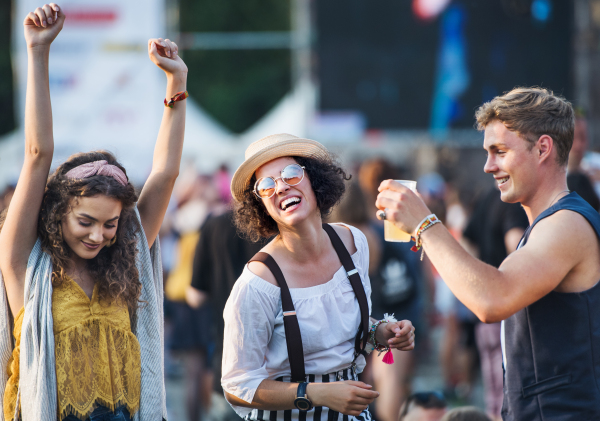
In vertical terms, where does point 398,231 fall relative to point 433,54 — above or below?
below

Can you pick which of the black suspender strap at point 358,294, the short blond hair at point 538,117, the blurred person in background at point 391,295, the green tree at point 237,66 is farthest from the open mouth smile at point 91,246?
the green tree at point 237,66

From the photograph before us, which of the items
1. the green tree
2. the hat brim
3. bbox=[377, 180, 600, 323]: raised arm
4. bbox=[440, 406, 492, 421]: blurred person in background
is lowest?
bbox=[440, 406, 492, 421]: blurred person in background

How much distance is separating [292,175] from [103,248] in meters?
0.80

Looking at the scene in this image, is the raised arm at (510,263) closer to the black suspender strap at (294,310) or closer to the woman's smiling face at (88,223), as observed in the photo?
the black suspender strap at (294,310)

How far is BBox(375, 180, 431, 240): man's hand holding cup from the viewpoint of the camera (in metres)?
2.20

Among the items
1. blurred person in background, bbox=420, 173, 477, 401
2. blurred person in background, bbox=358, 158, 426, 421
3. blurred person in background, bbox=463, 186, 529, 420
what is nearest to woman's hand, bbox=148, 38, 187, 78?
blurred person in background, bbox=358, 158, 426, 421

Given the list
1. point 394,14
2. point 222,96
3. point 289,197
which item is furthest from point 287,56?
point 289,197

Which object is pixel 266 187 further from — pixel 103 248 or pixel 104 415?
pixel 104 415

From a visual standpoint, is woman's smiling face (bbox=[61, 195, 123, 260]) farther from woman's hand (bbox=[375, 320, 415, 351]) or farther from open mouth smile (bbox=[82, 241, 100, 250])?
woman's hand (bbox=[375, 320, 415, 351])

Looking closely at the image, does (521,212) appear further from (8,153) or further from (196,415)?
(8,153)

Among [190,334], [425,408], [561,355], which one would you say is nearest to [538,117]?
[561,355]

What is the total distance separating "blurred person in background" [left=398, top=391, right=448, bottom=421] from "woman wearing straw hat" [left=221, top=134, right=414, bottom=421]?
83cm

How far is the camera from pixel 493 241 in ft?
14.9

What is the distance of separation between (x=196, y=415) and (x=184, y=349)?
0.59 metres
